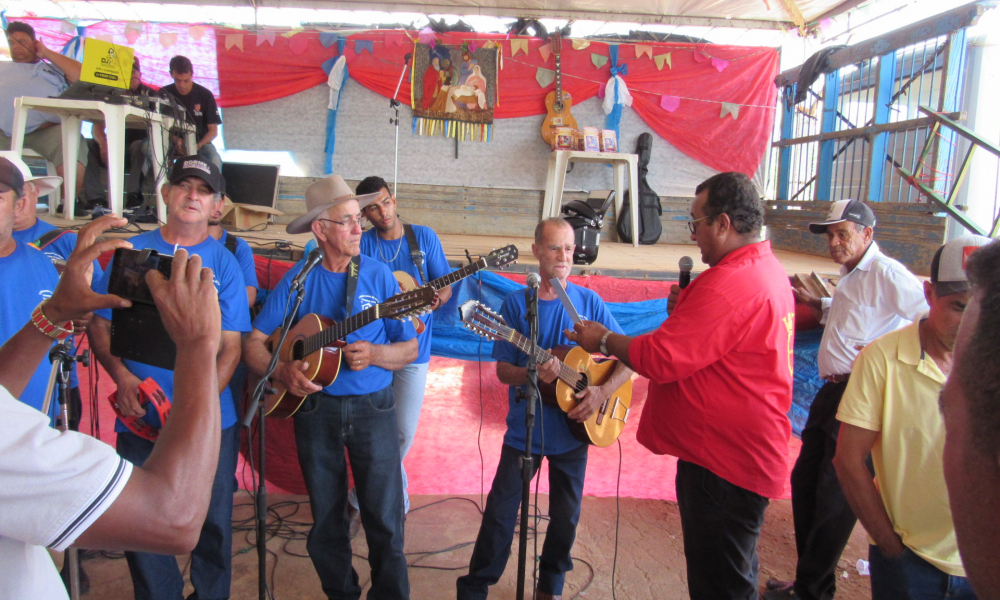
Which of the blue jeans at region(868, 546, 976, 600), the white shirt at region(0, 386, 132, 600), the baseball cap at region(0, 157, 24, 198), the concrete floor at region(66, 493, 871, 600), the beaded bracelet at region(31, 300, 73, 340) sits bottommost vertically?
the concrete floor at region(66, 493, 871, 600)

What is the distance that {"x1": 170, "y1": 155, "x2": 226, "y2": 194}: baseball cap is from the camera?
112 inches

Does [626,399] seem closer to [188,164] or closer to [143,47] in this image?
[188,164]

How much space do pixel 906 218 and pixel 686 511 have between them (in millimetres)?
5034

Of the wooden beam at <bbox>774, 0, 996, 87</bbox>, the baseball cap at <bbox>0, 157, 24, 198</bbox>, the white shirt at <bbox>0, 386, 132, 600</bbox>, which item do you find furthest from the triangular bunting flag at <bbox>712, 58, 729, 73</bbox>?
the white shirt at <bbox>0, 386, 132, 600</bbox>

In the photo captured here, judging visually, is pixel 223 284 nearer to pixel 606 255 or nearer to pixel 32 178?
pixel 32 178

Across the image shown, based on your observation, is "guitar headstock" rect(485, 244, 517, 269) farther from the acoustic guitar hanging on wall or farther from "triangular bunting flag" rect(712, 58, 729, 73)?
"triangular bunting flag" rect(712, 58, 729, 73)

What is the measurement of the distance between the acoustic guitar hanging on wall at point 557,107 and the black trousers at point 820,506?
5789 millimetres

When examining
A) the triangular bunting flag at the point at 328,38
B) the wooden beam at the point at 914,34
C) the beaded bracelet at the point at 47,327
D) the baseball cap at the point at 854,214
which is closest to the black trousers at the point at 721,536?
the baseball cap at the point at 854,214

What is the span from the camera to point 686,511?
2.38 meters

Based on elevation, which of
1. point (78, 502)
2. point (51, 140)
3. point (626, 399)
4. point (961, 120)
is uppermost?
point (961, 120)

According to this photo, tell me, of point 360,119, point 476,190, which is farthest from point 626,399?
point 360,119

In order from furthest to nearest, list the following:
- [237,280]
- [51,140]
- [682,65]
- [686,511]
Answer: [682,65] → [51,140] → [237,280] → [686,511]

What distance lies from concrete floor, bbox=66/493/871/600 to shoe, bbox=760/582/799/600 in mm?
199

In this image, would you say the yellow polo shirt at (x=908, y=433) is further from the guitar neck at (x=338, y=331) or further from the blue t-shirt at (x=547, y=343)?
the guitar neck at (x=338, y=331)
